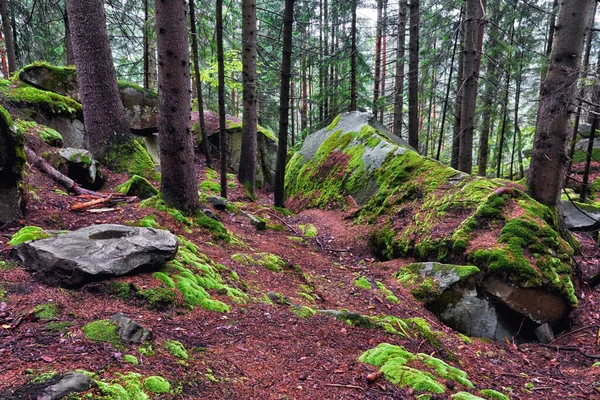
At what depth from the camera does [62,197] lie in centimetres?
534

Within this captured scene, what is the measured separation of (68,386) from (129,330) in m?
0.84

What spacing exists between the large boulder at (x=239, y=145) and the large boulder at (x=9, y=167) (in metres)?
10.5

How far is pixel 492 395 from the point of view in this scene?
321 centimetres

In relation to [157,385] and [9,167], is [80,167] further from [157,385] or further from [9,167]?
[157,385]

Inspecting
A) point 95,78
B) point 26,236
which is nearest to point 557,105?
point 26,236

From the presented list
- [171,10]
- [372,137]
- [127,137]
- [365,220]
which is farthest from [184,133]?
[372,137]

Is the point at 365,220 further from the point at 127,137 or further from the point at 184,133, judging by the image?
the point at 127,137

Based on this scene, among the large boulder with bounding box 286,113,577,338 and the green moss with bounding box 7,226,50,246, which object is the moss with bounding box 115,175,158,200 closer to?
the green moss with bounding box 7,226,50,246

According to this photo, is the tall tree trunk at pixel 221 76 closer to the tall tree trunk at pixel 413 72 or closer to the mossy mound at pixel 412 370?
the tall tree trunk at pixel 413 72

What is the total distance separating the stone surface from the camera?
6.28m

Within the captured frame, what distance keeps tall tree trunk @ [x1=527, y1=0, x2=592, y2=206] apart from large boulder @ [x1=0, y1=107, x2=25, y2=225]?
26.4 feet

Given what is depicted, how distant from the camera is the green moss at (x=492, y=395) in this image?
10.4ft

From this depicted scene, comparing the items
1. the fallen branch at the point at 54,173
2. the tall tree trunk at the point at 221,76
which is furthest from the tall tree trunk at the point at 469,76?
the fallen branch at the point at 54,173

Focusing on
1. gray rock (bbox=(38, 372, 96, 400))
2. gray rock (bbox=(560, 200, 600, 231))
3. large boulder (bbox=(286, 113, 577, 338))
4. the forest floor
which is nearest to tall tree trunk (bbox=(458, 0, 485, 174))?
large boulder (bbox=(286, 113, 577, 338))
